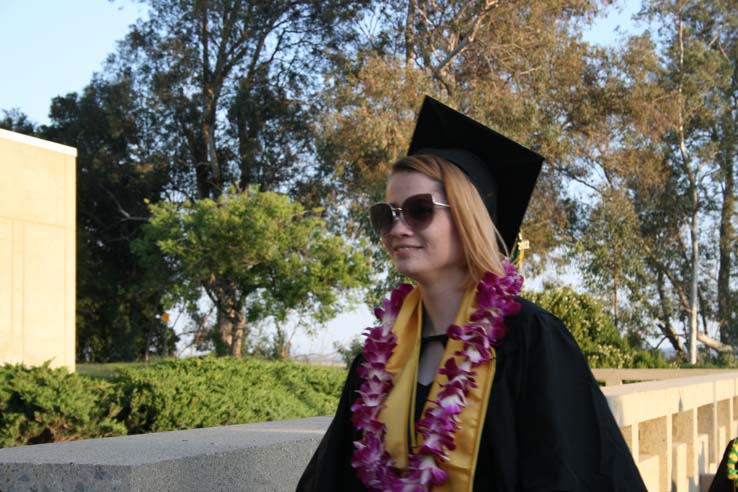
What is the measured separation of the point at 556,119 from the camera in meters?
27.6

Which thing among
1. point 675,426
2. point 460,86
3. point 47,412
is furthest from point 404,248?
point 460,86

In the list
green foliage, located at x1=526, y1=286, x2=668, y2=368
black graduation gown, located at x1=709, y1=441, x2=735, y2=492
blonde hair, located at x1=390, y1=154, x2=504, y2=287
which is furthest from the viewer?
green foliage, located at x1=526, y1=286, x2=668, y2=368

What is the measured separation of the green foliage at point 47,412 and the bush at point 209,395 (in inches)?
15.7

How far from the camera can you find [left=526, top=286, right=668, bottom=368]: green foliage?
42.0 ft

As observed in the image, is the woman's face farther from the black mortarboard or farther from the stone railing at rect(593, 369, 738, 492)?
the stone railing at rect(593, 369, 738, 492)

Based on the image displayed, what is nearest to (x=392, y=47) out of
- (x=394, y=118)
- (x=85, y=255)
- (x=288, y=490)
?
(x=394, y=118)

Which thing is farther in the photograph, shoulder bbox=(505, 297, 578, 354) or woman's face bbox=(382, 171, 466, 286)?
woman's face bbox=(382, 171, 466, 286)

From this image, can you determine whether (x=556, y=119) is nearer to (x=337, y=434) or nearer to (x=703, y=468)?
(x=703, y=468)

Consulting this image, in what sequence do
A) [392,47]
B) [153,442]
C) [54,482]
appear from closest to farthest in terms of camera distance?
[54,482] → [153,442] → [392,47]

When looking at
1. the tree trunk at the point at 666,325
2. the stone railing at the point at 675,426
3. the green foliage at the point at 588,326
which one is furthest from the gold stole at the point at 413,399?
the tree trunk at the point at 666,325

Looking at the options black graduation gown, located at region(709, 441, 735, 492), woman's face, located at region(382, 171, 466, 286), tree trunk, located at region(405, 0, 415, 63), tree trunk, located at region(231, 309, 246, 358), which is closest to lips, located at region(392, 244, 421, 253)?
woman's face, located at region(382, 171, 466, 286)

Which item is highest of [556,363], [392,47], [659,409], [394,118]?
[392,47]

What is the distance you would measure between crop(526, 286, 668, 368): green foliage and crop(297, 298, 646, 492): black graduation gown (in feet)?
34.8

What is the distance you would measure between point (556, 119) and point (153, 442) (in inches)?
1016
